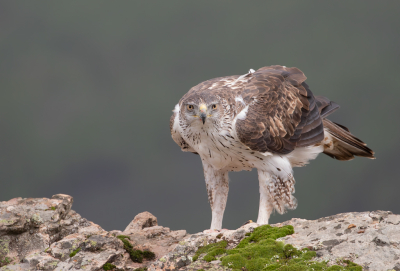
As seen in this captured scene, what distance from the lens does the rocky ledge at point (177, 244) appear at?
427 cm

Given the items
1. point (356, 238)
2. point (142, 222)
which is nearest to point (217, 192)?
point (142, 222)

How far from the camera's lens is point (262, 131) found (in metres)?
6.16

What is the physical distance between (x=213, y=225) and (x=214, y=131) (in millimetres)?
2039

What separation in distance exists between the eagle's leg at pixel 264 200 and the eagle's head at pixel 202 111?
47.8 inches

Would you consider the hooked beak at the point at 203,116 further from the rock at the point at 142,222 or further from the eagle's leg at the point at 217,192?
the rock at the point at 142,222

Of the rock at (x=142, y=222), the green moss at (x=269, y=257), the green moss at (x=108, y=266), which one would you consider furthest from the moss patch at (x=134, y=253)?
the rock at (x=142, y=222)

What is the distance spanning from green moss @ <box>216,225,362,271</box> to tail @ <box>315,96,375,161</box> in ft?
10.7

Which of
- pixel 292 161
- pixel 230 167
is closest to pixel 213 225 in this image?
pixel 230 167

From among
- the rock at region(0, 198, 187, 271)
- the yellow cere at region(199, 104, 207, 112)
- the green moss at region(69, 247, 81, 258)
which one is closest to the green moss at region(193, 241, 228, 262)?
the rock at region(0, 198, 187, 271)

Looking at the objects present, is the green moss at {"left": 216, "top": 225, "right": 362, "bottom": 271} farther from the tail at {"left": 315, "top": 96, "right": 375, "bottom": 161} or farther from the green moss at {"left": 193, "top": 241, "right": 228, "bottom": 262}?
the tail at {"left": 315, "top": 96, "right": 375, "bottom": 161}

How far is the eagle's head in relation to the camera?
554 centimetres

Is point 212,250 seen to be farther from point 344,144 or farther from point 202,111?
point 344,144

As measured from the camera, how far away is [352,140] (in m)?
7.57

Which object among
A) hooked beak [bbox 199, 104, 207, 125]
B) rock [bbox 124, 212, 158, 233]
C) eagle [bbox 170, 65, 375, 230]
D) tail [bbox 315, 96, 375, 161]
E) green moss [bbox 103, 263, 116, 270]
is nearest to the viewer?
green moss [bbox 103, 263, 116, 270]
